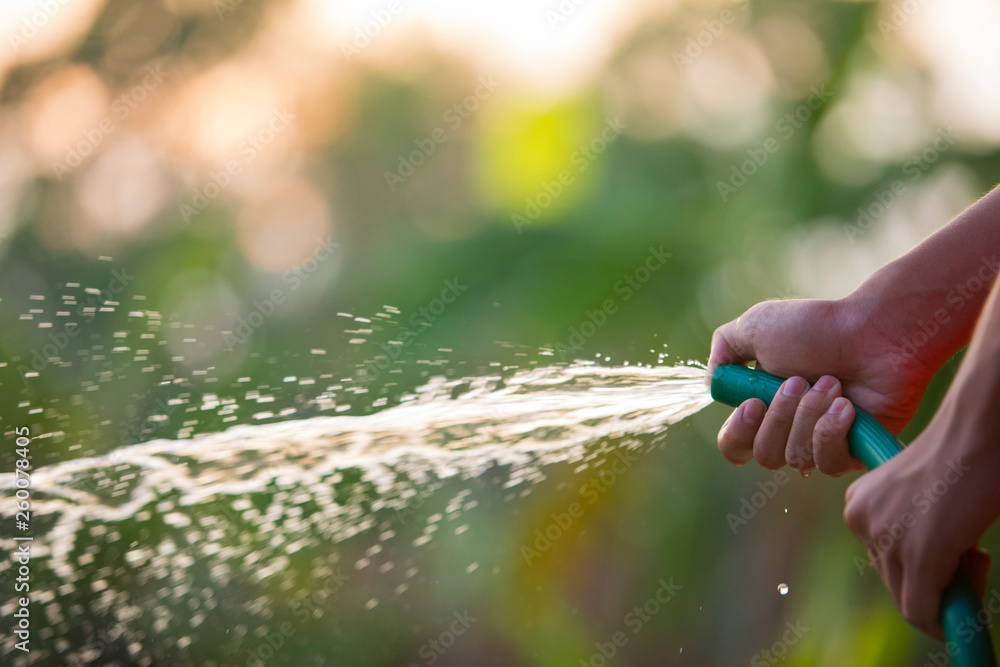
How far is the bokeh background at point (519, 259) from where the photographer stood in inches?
109

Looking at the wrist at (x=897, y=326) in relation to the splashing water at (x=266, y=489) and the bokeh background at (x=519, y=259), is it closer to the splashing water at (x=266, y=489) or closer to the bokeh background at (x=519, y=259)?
the splashing water at (x=266, y=489)

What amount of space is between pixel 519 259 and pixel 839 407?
2142mm

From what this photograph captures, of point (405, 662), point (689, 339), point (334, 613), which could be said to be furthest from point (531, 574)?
point (689, 339)

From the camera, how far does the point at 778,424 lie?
40.5 inches

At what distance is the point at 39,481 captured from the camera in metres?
1.88

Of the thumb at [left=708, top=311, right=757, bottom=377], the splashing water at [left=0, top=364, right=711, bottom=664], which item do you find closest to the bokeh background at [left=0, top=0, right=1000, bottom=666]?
the splashing water at [left=0, top=364, right=711, bottom=664]

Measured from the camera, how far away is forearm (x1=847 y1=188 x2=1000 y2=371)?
1023 millimetres

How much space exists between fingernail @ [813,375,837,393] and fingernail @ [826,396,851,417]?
0.05 meters

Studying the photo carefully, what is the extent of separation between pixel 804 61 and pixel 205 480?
106 inches

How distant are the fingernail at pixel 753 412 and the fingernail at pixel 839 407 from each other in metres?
0.12

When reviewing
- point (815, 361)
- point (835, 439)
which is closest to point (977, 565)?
point (835, 439)

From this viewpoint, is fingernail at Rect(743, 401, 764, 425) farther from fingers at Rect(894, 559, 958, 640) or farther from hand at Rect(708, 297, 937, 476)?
fingers at Rect(894, 559, 958, 640)

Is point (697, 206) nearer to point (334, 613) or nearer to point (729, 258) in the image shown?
point (729, 258)

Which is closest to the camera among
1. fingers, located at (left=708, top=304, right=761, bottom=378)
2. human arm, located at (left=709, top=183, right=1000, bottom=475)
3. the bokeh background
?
human arm, located at (left=709, top=183, right=1000, bottom=475)
